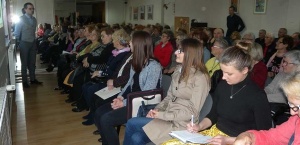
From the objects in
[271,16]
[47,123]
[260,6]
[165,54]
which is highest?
[260,6]

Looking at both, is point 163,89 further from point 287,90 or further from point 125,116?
point 287,90

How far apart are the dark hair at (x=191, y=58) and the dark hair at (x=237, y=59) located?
1.14ft

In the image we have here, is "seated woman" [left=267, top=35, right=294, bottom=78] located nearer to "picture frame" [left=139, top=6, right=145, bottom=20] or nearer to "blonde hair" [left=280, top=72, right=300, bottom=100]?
"blonde hair" [left=280, top=72, right=300, bottom=100]

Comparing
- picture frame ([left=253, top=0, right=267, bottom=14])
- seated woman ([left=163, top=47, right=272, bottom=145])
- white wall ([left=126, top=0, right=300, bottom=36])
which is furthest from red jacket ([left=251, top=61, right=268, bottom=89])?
picture frame ([left=253, top=0, right=267, bottom=14])

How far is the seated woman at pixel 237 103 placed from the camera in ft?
5.91

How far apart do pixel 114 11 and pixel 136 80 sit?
8.69 m

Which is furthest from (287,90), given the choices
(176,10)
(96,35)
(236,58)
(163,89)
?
(176,10)

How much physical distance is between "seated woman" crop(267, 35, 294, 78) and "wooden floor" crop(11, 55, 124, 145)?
96.1 inches

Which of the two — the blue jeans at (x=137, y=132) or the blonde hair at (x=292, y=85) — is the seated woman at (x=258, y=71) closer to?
the blue jeans at (x=137, y=132)

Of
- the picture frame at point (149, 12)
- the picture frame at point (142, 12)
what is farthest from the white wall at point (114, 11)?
the picture frame at point (149, 12)

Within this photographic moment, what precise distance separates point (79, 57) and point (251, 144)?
138 inches

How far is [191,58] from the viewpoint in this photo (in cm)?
228

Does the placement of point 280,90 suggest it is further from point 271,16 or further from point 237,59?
point 271,16

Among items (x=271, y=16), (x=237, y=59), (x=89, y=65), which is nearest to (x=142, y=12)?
(x=271, y=16)
